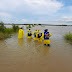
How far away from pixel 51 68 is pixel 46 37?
12.9 feet

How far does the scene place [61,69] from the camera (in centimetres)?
394

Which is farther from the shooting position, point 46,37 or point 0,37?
point 0,37

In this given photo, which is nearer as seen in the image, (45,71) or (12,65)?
(45,71)

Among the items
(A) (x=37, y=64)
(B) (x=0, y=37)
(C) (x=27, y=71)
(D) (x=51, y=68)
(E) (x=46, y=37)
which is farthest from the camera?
(B) (x=0, y=37)

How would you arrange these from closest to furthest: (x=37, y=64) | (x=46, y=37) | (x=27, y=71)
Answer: (x=27, y=71)
(x=37, y=64)
(x=46, y=37)

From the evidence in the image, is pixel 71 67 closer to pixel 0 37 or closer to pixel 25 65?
pixel 25 65

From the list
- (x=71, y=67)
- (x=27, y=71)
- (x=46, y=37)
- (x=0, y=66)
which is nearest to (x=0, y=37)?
(x=46, y=37)

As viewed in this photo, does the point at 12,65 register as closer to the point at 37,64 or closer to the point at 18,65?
the point at 18,65

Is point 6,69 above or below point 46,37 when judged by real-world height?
below

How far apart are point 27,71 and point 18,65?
2.23ft

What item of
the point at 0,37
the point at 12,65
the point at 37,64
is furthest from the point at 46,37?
the point at 0,37

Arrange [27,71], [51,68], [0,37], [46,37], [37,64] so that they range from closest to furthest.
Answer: [27,71]
[51,68]
[37,64]
[46,37]
[0,37]

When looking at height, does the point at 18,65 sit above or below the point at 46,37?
below

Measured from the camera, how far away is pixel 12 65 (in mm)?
4215
